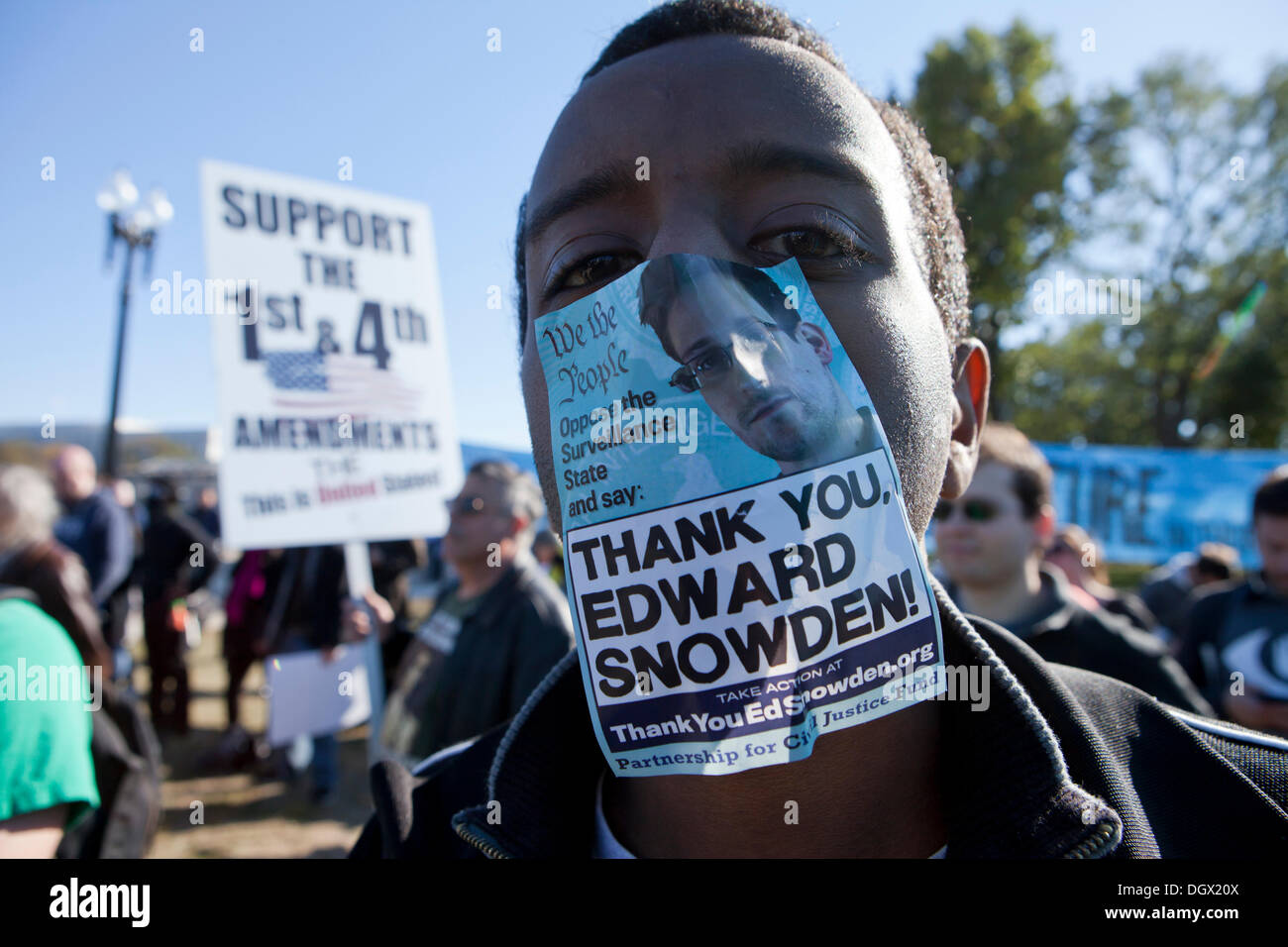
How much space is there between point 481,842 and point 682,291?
3.18 ft

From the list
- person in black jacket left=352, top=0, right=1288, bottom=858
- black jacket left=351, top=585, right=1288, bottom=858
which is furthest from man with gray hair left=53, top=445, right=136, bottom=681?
person in black jacket left=352, top=0, right=1288, bottom=858

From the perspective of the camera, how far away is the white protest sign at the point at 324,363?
142 inches

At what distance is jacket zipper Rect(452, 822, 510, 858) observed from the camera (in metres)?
1.30

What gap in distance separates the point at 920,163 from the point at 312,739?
18.7 feet

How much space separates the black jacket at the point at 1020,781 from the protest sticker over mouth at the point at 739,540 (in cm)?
26

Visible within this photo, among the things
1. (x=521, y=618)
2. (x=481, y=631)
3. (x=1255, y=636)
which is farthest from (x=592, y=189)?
(x=1255, y=636)

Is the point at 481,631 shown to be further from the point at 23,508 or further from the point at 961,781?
the point at 961,781

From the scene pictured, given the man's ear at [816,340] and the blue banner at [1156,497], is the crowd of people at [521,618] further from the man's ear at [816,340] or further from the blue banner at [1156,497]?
the blue banner at [1156,497]

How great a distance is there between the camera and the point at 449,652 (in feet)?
11.5

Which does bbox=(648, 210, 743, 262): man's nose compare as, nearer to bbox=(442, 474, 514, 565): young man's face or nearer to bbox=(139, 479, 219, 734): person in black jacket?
bbox=(442, 474, 514, 565): young man's face

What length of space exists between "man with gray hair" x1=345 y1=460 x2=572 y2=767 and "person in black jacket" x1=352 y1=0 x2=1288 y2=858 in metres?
1.92
